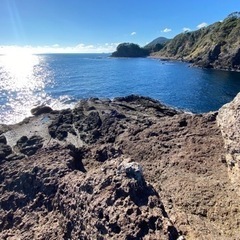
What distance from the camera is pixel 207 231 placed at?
1322 centimetres

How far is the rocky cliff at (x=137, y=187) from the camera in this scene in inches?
524

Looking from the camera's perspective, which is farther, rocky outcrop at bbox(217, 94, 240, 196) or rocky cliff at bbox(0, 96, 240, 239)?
rocky outcrop at bbox(217, 94, 240, 196)

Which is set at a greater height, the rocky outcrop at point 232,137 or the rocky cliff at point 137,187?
the rocky outcrop at point 232,137

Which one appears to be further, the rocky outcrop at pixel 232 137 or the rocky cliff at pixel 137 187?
the rocky outcrop at pixel 232 137

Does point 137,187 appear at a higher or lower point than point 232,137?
lower

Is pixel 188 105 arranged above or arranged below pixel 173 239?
below

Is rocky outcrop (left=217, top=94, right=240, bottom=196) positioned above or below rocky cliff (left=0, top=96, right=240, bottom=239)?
above

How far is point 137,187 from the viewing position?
1409 cm

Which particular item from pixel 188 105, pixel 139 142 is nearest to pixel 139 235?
pixel 139 142

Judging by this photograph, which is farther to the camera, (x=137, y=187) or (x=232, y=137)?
(x=232, y=137)

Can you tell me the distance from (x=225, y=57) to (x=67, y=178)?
123 meters

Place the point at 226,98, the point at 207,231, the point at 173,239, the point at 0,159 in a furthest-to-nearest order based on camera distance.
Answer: the point at 226,98 < the point at 0,159 < the point at 207,231 < the point at 173,239

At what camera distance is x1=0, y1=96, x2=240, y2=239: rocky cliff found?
13320mm

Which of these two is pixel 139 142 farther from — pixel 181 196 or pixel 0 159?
pixel 0 159
